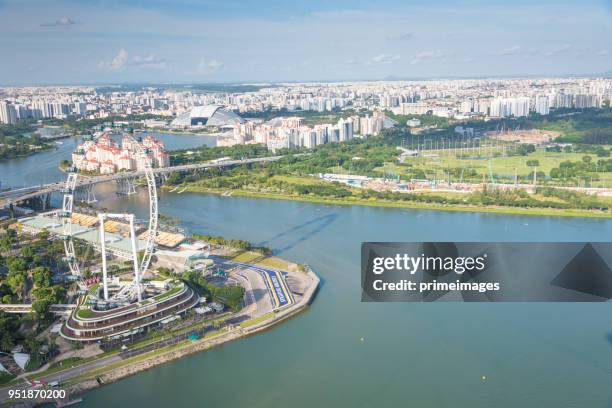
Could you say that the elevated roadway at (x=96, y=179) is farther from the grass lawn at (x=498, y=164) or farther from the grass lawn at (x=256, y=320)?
the grass lawn at (x=256, y=320)

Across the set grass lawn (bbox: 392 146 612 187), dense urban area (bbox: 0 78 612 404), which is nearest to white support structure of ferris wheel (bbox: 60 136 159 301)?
dense urban area (bbox: 0 78 612 404)

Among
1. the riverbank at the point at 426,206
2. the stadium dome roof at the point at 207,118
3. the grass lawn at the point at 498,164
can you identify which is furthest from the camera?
the stadium dome roof at the point at 207,118

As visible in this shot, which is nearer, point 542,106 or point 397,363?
point 397,363

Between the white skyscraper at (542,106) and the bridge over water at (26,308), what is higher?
the white skyscraper at (542,106)

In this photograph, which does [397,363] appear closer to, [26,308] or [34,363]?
[34,363]

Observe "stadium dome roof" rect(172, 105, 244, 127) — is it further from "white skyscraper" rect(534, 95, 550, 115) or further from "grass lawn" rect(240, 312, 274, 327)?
"grass lawn" rect(240, 312, 274, 327)

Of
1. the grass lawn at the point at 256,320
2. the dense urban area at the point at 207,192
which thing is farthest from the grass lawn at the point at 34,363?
the grass lawn at the point at 256,320

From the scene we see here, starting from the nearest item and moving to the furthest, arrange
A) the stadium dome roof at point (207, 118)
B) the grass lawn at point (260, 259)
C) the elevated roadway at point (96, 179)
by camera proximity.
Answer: the grass lawn at point (260, 259) < the elevated roadway at point (96, 179) < the stadium dome roof at point (207, 118)

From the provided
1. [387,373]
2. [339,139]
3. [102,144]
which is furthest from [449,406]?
[339,139]

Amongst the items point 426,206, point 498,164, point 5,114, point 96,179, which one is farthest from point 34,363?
point 5,114
